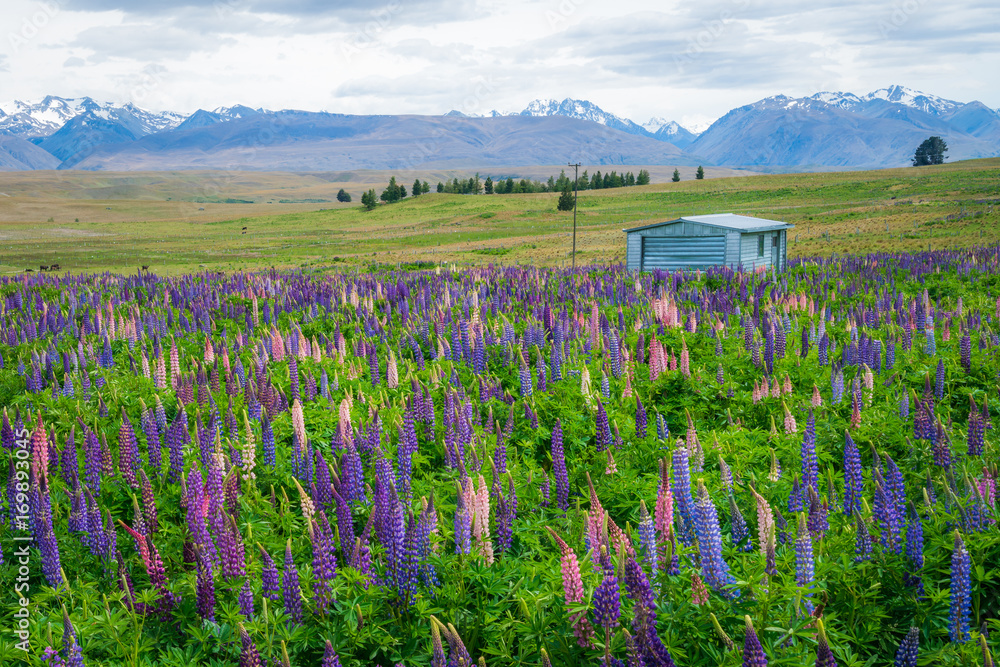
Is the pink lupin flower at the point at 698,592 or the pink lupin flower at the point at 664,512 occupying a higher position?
the pink lupin flower at the point at 664,512

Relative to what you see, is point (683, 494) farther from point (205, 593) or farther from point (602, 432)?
point (205, 593)

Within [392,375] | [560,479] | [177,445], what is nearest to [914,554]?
[560,479]

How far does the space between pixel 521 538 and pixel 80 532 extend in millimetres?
3065

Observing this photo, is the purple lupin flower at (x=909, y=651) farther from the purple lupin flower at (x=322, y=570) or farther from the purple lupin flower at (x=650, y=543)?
the purple lupin flower at (x=322, y=570)

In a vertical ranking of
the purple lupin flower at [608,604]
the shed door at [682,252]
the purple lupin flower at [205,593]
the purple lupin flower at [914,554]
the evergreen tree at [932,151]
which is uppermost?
the evergreen tree at [932,151]

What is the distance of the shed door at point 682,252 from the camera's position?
1181 inches

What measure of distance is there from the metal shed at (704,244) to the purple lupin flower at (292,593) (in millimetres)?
26749

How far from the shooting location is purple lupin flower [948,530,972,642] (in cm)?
358

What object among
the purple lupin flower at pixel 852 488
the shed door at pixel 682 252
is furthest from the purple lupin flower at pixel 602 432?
the shed door at pixel 682 252

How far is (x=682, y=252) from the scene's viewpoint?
31.4 metres

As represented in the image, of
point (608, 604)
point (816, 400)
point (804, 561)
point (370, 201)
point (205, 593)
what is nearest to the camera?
point (608, 604)

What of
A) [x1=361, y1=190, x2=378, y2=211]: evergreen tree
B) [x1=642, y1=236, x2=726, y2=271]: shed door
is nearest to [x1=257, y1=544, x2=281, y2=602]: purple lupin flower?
[x1=642, y1=236, x2=726, y2=271]: shed door

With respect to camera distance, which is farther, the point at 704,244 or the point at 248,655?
the point at 704,244

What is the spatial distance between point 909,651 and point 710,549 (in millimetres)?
994
